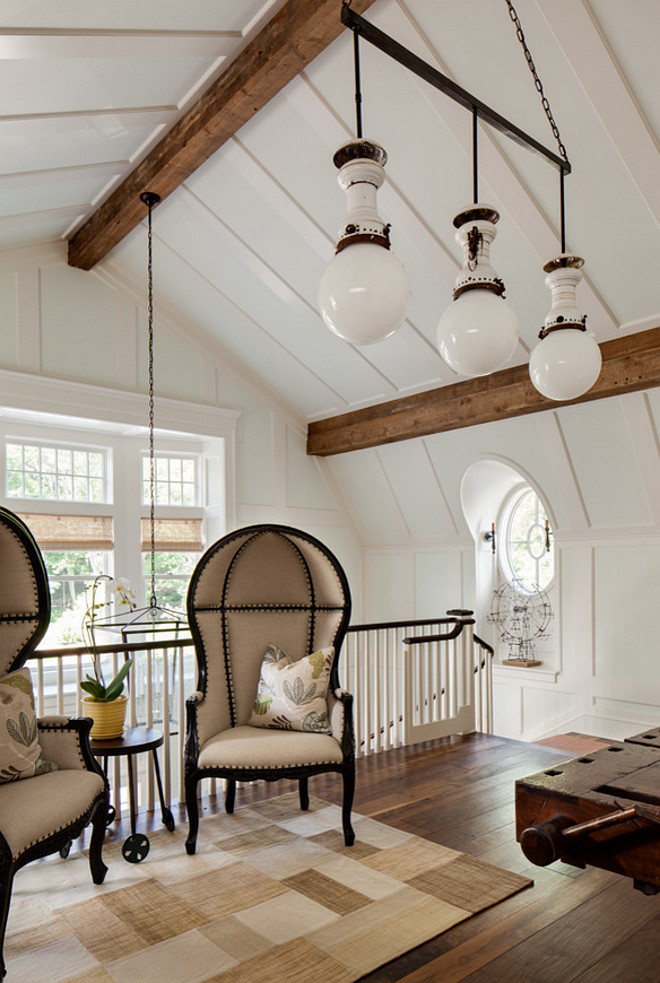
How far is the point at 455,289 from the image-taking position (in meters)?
1.74

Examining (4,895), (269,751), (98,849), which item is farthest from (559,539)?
(4,895)

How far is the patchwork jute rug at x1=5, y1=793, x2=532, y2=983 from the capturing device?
2338 mm

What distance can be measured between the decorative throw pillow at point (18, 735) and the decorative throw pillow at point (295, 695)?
107cm

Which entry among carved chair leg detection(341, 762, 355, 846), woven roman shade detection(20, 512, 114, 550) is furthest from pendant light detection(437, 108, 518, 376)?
woven roman shade detection(20, 512, 114, 550)

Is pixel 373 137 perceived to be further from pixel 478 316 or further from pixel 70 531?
pixel 70 531

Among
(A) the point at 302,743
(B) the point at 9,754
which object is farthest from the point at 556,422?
(B) the point at 9,754

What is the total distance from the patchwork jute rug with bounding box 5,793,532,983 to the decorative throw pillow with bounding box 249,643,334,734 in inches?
19.4

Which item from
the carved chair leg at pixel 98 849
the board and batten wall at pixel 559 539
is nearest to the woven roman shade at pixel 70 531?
the board and batten wall at pixel 559 539

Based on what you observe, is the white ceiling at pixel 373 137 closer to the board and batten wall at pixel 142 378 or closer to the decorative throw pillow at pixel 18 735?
the board and batten wall at pixel 142 378

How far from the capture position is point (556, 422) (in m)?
5.73

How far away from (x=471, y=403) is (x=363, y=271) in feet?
15.0

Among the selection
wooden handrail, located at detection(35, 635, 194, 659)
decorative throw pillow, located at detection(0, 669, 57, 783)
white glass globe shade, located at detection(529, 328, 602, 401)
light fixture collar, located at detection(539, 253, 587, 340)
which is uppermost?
light fixture collar, located at detection(539, 253, 587, 340)

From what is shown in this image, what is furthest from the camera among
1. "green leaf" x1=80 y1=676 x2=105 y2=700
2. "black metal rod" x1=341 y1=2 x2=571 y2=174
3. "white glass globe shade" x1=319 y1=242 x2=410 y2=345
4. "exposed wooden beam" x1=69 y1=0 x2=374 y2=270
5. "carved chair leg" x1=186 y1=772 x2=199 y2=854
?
"exposed wooden beam" x1=69 y1=0 x2=374 y2=270

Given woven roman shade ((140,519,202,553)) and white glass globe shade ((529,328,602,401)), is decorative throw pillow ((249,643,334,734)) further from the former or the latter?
woven roman shade ((140,519,202,553))
